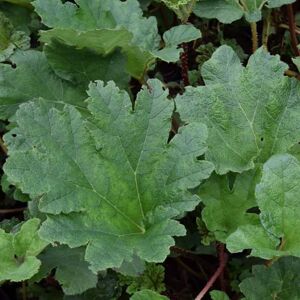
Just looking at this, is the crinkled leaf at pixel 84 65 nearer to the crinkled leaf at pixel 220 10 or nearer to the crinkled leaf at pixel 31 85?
the crinkled leaf at pixel 31 85

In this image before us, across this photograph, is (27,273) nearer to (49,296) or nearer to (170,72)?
(49,296)

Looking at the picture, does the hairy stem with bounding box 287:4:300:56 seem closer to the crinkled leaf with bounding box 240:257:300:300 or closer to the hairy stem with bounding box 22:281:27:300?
the crinkled leaf with bounding box 240:257:300:300

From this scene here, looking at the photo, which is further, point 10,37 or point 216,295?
point 10,37

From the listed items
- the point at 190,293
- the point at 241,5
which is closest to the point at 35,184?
the point at 190,293

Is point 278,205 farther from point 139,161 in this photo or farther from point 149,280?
point 149,280

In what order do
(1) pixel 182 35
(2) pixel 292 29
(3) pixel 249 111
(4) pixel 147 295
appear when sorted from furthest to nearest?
1. (2) pixel 292 29
2. (1) pixel 182 35
3. (3) pixel 249 111
4. (4) pixel 147 295

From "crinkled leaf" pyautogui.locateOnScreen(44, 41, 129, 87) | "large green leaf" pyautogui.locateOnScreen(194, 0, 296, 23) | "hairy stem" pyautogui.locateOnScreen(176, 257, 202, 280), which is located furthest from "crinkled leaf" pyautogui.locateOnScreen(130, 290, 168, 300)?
"large green leaf" pyautogui.locateOnScreen(194, 0, 296, 23)

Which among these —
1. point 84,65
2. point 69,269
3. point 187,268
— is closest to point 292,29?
point 84,65
